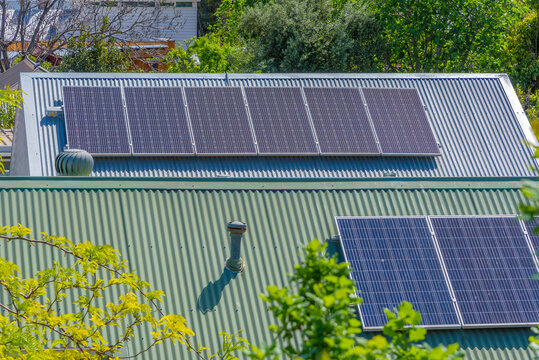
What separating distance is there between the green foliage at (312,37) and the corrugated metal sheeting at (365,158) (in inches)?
500

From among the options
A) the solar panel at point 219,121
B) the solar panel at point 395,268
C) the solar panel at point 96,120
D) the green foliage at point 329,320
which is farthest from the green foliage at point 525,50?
the green foliage at point 329,320

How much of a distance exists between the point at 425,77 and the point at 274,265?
33.7ft

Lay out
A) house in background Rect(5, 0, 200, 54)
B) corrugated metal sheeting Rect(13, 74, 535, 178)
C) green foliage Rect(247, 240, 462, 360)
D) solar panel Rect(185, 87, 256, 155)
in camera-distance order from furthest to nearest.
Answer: house in background Rect(5, 0, 200, 54), solar panel Rect(185, 87, 256, 155), corrugated metal sheeting Rect(13, 74, 535, 178), green foliage Rect(247, 240, 462, 360)

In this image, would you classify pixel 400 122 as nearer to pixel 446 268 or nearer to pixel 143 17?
pixel 446 268

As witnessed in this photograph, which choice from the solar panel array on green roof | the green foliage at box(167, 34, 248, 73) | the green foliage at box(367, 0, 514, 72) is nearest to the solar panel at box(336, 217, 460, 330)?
the solar panel array on green roof

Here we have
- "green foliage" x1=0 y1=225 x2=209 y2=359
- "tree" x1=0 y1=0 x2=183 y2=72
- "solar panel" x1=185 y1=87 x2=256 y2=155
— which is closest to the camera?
"green foliage" x1=0 y1=225 x2=209 y2=359

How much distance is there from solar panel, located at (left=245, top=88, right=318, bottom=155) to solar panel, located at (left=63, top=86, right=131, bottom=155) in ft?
9.37

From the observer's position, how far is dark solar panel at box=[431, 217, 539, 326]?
39.3ft

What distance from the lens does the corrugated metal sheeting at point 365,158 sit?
59.7 feet

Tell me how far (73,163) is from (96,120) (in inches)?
158

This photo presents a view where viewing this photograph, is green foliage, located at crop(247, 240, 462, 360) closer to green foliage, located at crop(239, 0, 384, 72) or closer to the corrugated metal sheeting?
the corrugated metal sheeting

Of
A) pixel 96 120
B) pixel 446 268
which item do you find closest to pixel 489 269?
pixel 446 268

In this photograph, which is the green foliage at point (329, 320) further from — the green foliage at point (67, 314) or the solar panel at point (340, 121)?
the solar panel at point (340, 121)

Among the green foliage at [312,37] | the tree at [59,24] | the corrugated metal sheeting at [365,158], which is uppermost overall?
the tree at [59,24]
